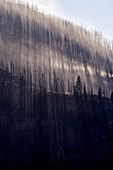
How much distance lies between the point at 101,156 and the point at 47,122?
107 feet

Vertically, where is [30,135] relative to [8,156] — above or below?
above

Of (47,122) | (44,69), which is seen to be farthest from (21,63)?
(47,122)

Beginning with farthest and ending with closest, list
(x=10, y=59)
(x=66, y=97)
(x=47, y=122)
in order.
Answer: (x=10, y=59)
(x=66, y=97)
(x=47, y=122)

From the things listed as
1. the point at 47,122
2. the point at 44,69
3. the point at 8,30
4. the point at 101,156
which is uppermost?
the point at 8,30

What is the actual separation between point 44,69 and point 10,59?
25.7 meters

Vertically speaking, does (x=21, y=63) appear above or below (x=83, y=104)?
above

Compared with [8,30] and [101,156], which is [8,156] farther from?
[8,30]

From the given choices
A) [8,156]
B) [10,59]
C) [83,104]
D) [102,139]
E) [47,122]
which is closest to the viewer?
[8,156]

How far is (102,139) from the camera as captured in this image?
9462 centimetres

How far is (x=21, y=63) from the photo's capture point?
450 ft

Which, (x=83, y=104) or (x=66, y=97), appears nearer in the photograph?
(x=83, y=104)

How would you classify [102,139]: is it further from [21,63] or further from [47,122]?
[21,63]

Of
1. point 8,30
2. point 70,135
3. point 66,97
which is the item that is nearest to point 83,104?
point 66,97

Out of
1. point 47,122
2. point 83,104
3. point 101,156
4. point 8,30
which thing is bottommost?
point 101,156
